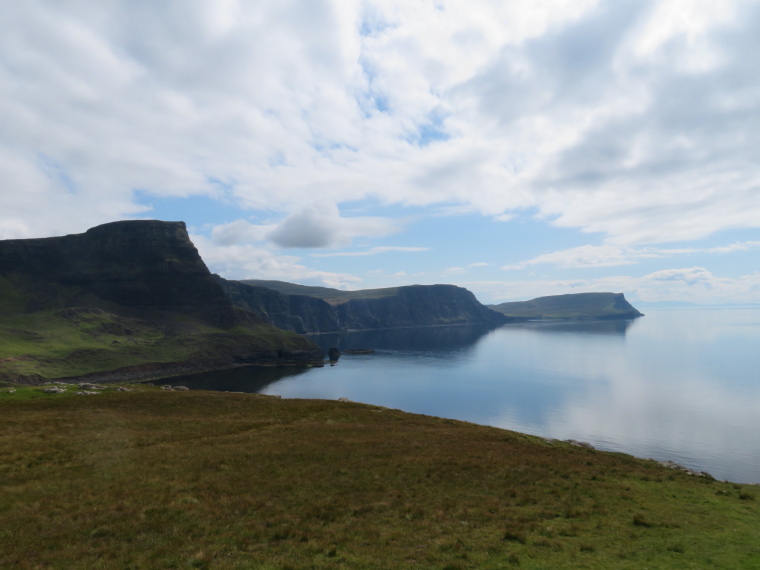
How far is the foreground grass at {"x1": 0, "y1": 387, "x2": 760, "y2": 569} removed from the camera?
1518cm

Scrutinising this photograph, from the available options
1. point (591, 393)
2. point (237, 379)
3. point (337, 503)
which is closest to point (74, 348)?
point (237, 379)

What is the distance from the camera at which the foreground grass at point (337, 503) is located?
15.2 m

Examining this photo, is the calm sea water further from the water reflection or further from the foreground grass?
the foreground grass

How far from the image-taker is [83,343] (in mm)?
172000

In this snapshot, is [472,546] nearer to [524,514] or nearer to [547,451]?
[524,514]

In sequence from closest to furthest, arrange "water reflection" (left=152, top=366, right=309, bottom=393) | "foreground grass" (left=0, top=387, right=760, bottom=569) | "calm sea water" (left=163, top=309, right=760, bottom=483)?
1. "foreground grass" (left=0, top=387, right=760, bottom=569)
2. "calm sea water" (left=163, top=309, right=760, bottom=483)
3. "water reflection" (left=152, top=366, right=309, bottom=393)

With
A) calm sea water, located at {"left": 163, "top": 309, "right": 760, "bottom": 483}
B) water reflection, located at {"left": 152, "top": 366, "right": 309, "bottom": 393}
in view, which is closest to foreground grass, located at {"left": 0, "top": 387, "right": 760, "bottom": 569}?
calm sea water, located at {"left": 163, "top": 309, "right": 760, "bottom": 483}

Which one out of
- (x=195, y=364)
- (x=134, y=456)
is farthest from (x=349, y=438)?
(x=195, y=364)

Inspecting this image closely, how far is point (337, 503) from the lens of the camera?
20953mm

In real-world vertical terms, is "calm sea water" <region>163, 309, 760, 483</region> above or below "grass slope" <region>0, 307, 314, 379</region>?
below

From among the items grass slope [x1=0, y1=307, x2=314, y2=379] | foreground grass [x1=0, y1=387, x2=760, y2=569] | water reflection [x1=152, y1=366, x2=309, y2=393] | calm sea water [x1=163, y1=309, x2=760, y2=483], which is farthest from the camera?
water reflection [x1=152, y1=366, x2=309, y2=393]

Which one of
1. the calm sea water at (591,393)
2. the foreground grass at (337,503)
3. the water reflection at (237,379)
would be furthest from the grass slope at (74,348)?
the foreground grass at (337,503)

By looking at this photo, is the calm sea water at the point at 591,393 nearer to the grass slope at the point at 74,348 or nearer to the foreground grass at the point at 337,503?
the grass slope at the point at 74,348

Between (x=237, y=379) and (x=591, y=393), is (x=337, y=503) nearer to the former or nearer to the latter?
(x=591, y=393)
